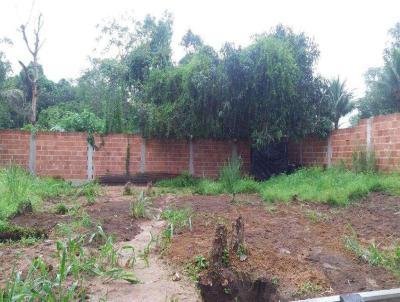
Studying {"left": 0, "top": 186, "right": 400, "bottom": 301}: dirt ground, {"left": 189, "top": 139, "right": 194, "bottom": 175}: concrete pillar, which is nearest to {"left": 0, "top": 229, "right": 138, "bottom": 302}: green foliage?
{"left": 0, "top": 186, "right": 400, "bottom": 301}: dirt ground

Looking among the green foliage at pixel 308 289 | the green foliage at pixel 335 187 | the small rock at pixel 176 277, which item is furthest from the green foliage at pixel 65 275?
the green foliage at pixel 335 187

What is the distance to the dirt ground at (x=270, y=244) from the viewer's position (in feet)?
10.4

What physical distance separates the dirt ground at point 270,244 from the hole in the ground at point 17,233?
0.69 feet

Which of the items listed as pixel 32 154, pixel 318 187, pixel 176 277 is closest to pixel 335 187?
pixel 318 187

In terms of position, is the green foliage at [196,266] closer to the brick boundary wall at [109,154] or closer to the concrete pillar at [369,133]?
the concrete pillar at [369,133]

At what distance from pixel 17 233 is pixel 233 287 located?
98.6 inches

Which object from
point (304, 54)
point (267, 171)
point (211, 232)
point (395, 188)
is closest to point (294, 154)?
point (267, 171)

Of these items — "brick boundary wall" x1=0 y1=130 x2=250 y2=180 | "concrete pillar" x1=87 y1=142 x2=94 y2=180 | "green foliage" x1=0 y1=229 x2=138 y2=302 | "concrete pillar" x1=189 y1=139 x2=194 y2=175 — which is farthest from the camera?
"concrete pillar" x1=189 y1=139 x2=194 y2=175

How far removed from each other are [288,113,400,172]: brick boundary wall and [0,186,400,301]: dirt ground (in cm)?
179

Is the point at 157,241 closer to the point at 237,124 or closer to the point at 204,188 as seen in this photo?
the point at 204,188

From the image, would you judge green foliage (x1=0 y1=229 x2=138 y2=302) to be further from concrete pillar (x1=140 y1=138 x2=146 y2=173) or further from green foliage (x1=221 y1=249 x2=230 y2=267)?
concrete pillar (x1=140 y1=138 x2=146 y2=173)

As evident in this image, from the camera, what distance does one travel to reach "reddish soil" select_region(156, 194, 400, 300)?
3326 mm

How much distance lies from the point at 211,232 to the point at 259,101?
20.8ft

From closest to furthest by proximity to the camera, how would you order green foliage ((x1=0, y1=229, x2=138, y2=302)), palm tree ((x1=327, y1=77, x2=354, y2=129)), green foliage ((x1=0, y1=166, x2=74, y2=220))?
green foliage ((x1=0, y1=229, x2=138, y2=302))
green foliage ((x1=0, y1=166, x2=74, y2=220))
palm tree ((x1=327, y1=77, x2=354, y2=129))
